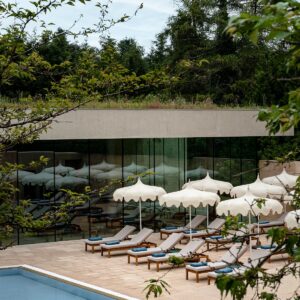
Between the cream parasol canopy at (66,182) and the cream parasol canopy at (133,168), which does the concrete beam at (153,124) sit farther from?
the cream parasol canopy at (66,182)

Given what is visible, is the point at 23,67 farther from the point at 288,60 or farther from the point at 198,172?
the point at 198,172

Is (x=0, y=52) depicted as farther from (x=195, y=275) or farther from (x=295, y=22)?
(x=195, y=275)

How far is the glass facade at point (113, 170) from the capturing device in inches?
754

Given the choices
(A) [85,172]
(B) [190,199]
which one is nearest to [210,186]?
(B) [190,199]

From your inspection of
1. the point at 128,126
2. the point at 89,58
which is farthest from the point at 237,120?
the point at 89,58

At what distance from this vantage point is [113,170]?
817 inches

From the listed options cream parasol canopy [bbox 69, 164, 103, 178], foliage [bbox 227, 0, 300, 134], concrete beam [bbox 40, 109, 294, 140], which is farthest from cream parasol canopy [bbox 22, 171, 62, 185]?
foliage [bbox 227, 0, 300, 134]

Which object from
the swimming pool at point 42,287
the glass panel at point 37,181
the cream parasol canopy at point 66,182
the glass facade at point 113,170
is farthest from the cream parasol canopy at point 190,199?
the swimming pool at point 42,287

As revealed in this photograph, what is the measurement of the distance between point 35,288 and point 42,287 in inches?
6.6

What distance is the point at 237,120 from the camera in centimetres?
2302

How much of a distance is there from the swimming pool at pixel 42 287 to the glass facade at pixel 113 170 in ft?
8.92

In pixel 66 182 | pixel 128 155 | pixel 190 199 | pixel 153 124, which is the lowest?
pixel 190 199

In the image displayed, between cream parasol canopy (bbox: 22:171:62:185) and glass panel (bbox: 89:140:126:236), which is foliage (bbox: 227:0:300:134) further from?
glass panel (bbox: 89:140:126:236)

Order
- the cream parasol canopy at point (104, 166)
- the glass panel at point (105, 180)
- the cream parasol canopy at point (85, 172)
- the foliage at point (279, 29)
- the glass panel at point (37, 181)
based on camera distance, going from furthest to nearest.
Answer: the cream parasol canopy at point (104, 166), the glass panel at point (105, 180), the cream parasol canopy at point (85, 172), the glass panel at point (37, 181), the foliage at point (279, 29)
